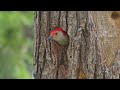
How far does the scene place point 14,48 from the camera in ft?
26.2

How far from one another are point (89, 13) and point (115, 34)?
0.69ft

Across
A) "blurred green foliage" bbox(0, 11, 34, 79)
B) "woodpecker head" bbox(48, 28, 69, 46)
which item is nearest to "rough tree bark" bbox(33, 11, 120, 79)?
"woodpecker head" bbox(48, 28, 69, 46)

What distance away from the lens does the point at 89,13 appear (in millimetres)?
2971

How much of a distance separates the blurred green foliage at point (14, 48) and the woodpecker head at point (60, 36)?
3648 millimetres

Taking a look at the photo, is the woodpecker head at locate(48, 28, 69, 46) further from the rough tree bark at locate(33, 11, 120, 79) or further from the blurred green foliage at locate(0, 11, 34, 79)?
the blurred green foliage at locate(0, 11, 34, 79)

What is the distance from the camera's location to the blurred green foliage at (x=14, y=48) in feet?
23.2

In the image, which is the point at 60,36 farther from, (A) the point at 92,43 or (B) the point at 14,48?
(B) the point at 14,48

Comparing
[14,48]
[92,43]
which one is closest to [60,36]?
[92,43]

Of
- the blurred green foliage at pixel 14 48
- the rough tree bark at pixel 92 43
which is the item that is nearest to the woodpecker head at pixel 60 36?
the rough tree bark at pixel 92 43
